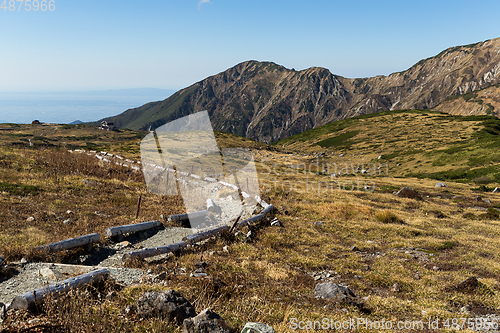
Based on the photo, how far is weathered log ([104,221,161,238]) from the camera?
491 inches

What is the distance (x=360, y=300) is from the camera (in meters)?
9.52

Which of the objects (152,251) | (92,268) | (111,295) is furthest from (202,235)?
(111,295)

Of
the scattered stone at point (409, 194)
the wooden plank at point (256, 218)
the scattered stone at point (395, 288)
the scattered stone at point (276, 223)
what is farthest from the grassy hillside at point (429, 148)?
the scattered stone at point (395, 288)

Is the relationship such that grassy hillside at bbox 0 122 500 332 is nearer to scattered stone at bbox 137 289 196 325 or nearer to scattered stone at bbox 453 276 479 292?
scattered stone at bbox 453 276 479 292

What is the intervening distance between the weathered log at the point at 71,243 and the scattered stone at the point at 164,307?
18.6 ft

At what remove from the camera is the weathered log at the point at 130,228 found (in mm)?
12470

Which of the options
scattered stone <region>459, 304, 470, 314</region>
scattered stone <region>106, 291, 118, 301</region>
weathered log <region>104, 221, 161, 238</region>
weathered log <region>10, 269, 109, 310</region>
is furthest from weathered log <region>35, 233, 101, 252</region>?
scattered stone <region>459, 304, 470, 314</region>

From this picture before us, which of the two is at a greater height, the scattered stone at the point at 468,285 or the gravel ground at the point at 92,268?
the gravel ground at the point at 92,268

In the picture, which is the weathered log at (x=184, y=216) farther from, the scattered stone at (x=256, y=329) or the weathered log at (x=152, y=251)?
the scattered stone at (x=256, y=329)

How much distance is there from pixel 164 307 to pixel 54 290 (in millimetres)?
2735

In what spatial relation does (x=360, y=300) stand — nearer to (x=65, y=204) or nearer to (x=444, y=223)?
(x=65, y=204)

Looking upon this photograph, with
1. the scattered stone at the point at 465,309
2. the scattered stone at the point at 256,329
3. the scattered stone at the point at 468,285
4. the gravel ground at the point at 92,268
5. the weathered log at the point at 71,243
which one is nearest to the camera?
the scattered stone at the point at 256,329

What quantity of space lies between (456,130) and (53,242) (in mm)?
133365

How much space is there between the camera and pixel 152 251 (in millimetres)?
11320
